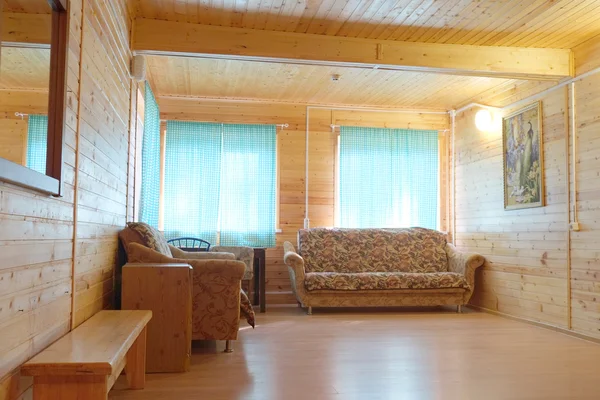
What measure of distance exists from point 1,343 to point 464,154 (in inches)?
234

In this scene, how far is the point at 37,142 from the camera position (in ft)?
6.38

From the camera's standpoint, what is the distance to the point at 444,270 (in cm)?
637

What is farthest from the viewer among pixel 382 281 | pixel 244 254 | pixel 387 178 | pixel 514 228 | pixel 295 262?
pixel 387 178

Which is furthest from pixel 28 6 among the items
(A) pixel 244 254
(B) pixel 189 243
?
(B) pixel 189 243

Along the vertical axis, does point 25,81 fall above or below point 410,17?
below

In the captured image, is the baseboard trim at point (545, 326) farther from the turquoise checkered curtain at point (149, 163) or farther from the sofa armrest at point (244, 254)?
the turquoise checkered curtain at point (149, 163)

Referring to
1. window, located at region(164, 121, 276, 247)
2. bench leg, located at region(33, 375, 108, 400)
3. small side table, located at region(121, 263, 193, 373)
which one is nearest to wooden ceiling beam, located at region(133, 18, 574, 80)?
small side table, located at region(121, 263, 193, 373)

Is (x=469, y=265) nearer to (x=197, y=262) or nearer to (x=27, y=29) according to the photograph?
(x=197, y=262)

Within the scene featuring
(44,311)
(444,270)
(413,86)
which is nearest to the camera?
(44,311)

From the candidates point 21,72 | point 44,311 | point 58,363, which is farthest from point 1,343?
point 21,72

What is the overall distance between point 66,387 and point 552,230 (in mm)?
4468

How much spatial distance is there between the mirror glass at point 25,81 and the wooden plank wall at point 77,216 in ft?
0.52

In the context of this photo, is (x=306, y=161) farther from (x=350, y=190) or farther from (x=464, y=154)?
(x=464, y=154)

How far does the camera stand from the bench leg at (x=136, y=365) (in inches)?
112
